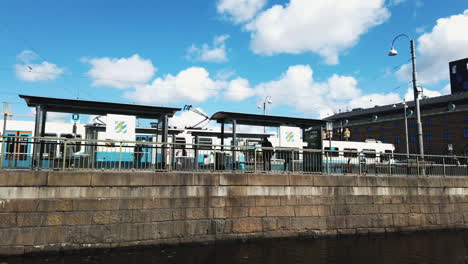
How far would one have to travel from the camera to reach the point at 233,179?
39.2 ft

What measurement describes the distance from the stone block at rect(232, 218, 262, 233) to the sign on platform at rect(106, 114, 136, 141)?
5.59 meters

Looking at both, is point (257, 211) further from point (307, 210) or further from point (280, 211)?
point (307, 210)

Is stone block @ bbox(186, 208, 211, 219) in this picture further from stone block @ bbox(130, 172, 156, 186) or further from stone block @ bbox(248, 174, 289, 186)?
stone block @ bbox(248, 174, 289, 186)

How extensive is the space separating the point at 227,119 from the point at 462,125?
59.2 meters

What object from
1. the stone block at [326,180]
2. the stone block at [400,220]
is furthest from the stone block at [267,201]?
the stone block at [400,220]

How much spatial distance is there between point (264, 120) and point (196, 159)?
578 centimetres

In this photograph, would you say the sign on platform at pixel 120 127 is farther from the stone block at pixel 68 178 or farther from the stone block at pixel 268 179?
the stone block at pixel 268 179

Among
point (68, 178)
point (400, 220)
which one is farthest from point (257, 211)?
point (400, 220)

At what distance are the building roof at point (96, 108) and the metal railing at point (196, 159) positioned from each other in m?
1.38

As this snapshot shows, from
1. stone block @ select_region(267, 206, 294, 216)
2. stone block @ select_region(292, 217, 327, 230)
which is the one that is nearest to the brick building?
stone block @ select_region(292, 217, 327, 230)

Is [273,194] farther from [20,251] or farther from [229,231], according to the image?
[20,251]

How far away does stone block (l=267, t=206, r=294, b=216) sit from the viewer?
12.1m

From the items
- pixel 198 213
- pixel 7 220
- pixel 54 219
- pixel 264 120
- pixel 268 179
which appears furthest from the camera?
pixel 264 120

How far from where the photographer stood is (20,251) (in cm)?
927
